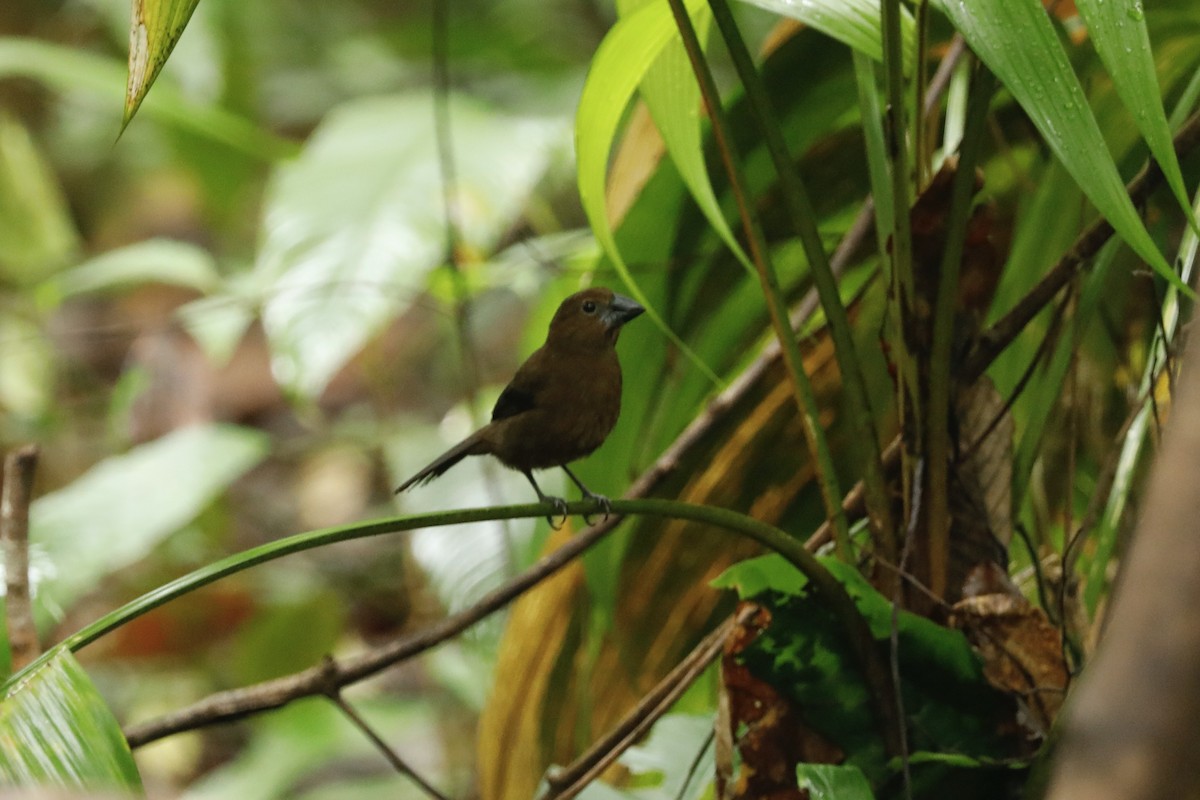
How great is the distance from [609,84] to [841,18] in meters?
0.25

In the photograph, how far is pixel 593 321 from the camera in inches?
52.1

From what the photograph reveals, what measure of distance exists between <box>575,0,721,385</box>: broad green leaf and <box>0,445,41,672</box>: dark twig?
2.10 feet

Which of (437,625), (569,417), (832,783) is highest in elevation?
(569,417)

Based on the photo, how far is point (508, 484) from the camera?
2557 millimetres

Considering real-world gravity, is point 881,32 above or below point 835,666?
above

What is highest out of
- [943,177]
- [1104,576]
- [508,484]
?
[943,177]

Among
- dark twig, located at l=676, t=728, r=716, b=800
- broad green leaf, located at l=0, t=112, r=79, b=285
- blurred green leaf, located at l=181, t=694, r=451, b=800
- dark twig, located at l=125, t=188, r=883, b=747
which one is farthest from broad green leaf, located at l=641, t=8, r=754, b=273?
broad green leaf, located at l=0, t=112, r=79, b=285

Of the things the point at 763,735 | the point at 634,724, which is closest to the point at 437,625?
the point at 634,724

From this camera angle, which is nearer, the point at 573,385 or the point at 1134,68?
the point at 1134,68

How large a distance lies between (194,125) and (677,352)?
4.78 ft

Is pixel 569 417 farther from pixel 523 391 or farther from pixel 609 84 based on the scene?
pixel 609 84

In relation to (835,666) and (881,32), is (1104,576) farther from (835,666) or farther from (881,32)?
(881,32)

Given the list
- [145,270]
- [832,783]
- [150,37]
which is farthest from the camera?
[145,270]

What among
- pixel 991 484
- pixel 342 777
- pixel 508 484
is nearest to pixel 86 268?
pixel 508 484
